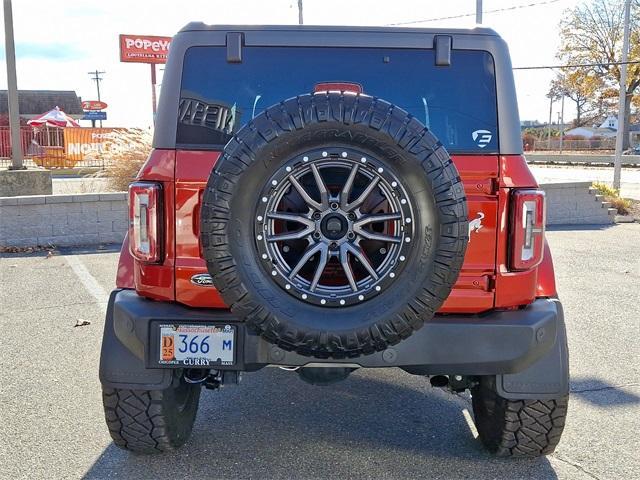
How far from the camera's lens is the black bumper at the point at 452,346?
9.02ft

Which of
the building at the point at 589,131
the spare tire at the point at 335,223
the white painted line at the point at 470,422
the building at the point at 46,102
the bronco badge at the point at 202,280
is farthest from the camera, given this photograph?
the building at the point at 589,131

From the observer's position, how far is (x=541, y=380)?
9.53ft

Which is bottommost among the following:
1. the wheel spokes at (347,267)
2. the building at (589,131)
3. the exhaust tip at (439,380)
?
the exhaust tip at (439,380)

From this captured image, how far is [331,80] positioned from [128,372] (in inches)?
61.7

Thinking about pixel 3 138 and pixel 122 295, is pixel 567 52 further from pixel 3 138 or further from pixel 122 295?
pixel 122 295

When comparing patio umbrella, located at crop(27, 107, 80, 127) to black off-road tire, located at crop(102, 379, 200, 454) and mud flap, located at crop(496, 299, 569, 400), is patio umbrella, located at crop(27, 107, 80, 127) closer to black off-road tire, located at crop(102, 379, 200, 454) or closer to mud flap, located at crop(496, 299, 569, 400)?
black off-road tire, located at crop(102, 379, 200, 454)

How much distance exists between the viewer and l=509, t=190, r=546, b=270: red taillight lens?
2.82m

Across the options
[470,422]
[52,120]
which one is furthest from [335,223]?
[52,120]

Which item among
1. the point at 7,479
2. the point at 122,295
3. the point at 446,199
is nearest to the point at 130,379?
the point at 122,295

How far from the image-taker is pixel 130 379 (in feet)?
9.73

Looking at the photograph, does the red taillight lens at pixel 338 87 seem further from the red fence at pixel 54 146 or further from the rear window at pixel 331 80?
the red fence at pixel 54 146

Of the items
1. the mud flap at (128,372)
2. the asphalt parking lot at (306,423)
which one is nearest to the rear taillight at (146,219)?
the mud flap at (128,372)

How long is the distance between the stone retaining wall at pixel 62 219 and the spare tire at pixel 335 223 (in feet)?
25.5

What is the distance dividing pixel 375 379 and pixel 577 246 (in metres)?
6.45
